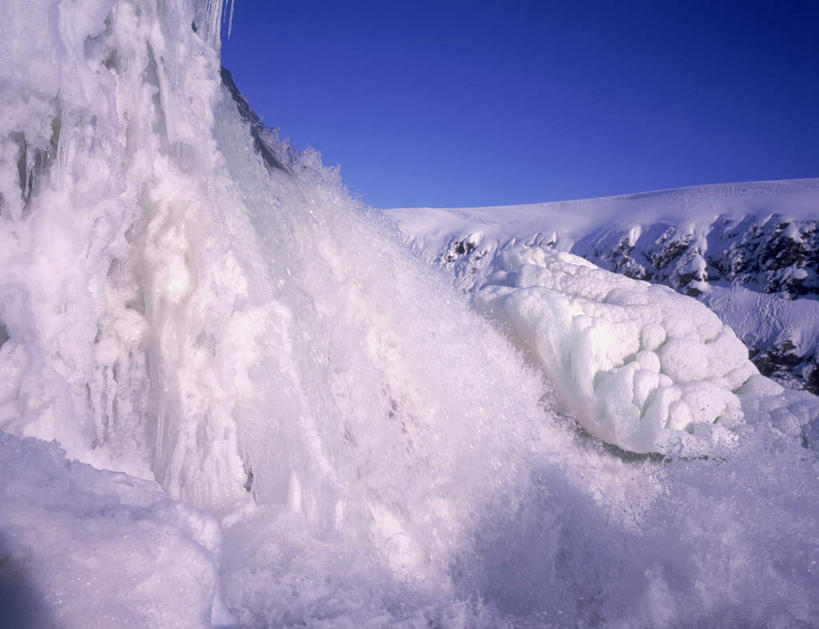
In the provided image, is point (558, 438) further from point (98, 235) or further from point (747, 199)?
point (747, 199)

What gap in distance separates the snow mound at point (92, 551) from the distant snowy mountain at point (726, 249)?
5.15m

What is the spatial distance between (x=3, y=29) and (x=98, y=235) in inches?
26.9

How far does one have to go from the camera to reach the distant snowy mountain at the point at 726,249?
1198 centimetres

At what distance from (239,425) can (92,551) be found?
1.11 meters

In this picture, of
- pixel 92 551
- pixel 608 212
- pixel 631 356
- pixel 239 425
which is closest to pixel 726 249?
pixel 608 212

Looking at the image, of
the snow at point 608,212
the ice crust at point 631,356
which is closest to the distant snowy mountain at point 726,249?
the snow at point 608,212

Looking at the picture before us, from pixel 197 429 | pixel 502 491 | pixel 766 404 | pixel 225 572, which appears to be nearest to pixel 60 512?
pixel 225 572

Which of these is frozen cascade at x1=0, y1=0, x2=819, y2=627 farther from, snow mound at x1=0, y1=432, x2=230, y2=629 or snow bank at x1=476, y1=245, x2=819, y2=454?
snow bank at x1=476, y1=245, x2=819, y2=454

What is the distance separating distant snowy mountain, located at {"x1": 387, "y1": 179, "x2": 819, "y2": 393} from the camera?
12.0 meters

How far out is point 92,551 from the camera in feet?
3.30

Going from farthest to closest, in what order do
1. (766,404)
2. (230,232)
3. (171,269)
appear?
(766,404), (230,232), (171,269)

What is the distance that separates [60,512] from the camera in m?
1.06

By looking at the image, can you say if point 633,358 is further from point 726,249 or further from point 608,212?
point 608,212

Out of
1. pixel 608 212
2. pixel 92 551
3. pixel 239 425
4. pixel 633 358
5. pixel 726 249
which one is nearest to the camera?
pixel 92 551
